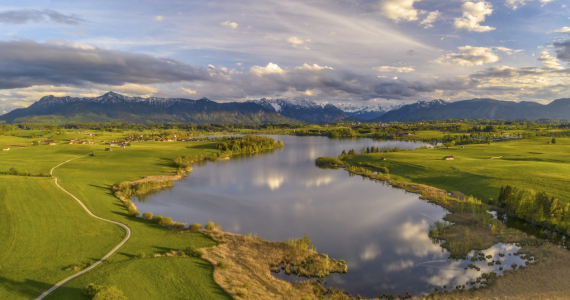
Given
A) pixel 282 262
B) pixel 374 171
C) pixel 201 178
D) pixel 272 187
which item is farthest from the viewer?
pixel 374 171

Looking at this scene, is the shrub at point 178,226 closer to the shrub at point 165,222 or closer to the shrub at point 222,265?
the shrub at point 165,222

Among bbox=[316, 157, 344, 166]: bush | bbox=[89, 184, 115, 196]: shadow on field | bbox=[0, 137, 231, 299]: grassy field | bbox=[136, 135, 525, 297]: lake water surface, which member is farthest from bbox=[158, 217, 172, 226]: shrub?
bbox=[316, 157, 344, 166]: bush

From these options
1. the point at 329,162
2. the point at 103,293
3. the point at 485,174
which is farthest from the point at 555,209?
the point at 329,162

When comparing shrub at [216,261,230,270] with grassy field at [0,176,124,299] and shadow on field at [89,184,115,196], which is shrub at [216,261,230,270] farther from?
shadow on field at [89,184,115,196]

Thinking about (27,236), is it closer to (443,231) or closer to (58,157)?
(443,231)

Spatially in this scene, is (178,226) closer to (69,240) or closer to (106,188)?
(69,240)

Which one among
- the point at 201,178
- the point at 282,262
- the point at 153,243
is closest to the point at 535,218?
the point at 282,262
